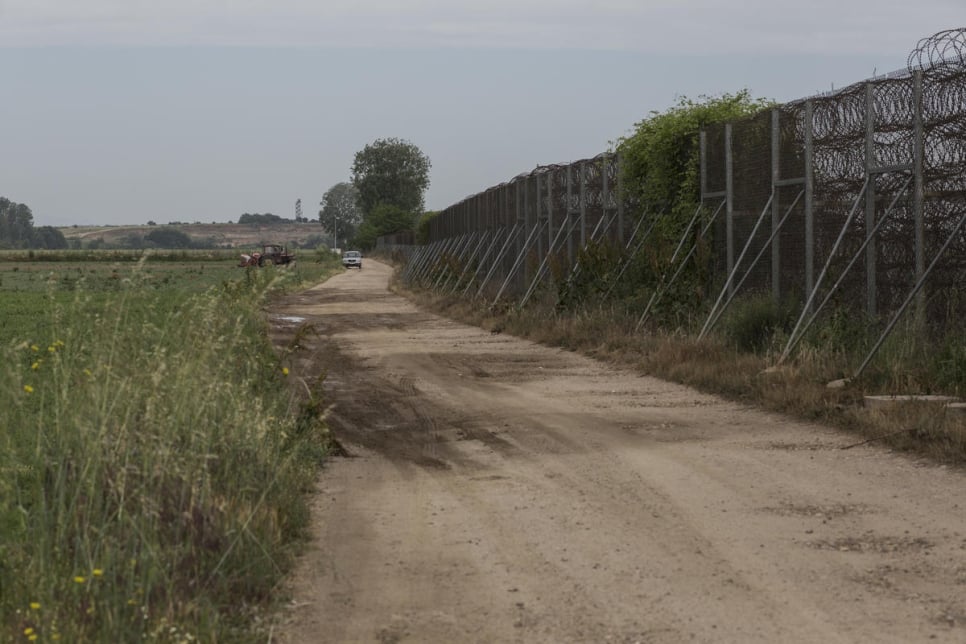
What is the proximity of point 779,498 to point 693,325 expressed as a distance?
9814 millimetres

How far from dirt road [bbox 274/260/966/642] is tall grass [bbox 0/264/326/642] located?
0.37 m

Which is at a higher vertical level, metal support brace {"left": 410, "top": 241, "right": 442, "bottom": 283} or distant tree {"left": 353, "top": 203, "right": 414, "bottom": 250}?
distant tree {"left": 353, "top": 203, "right": 414, "bottom": 250}

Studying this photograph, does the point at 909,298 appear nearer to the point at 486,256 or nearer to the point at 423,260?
the point at 486,256

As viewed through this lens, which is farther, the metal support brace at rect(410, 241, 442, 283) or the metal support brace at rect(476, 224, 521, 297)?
the metal support brace at rect(410, 241, 442, 283)

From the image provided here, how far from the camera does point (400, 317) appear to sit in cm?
3175

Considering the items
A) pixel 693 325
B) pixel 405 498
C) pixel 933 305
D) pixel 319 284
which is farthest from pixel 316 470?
pixel 319 284

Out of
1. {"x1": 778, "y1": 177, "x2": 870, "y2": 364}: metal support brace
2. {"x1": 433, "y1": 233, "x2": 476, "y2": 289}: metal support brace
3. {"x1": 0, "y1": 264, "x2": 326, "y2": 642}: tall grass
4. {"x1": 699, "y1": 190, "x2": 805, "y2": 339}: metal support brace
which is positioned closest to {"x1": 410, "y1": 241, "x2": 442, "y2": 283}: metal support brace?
{"x1": 433, "y1": 233, "x2": 476, "y2": 289}: metal support brace

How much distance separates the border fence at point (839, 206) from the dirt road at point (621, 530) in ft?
7.82

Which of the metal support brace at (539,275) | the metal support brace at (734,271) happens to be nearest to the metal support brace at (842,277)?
the metal support brace at (734,271)

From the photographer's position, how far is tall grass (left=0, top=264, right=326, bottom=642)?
5551 mm

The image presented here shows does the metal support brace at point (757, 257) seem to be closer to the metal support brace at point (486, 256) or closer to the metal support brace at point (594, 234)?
the metal support brace at point (594, 234)

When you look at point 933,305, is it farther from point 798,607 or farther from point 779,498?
point 798,607

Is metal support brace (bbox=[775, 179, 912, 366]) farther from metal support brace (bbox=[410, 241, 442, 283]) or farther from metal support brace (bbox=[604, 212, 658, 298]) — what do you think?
metal support brace (bbox=[410, 241, 442, 283])

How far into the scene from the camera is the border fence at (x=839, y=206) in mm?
13297
